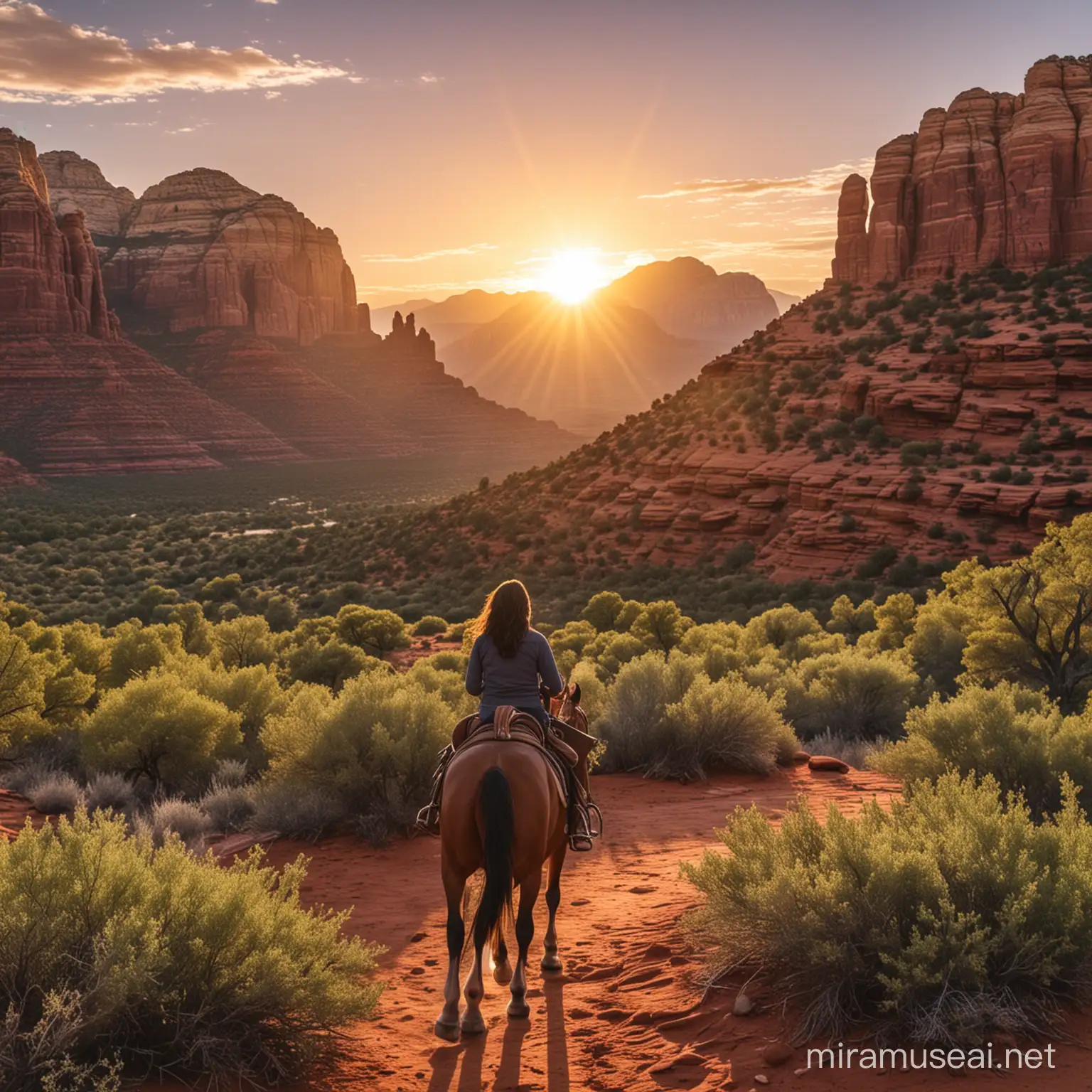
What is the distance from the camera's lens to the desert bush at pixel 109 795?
38.6 feet

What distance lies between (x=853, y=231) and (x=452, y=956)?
59.8 metres

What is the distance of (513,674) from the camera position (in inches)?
272

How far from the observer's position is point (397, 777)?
11.1 meters

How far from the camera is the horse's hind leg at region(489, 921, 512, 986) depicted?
21.2 feet

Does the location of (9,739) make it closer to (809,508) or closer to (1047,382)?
(809,508)

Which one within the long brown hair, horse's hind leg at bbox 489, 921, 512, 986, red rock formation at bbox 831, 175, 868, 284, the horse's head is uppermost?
red rock formation at bbox 831, 175, 868, 284

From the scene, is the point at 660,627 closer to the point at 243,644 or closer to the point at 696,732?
the point at 243,644

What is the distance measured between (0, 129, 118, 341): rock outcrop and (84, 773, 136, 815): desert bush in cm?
12805

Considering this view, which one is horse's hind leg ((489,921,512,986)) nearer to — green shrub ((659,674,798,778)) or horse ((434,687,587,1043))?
horse ((434,687,587,1043))

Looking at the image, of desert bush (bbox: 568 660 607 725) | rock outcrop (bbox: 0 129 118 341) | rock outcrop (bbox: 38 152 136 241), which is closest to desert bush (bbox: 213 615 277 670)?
desert bush (bbox: 568 660 607 725)

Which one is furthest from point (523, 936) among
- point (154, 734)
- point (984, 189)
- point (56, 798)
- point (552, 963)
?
point (984, 189)

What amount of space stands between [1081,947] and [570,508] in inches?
1750

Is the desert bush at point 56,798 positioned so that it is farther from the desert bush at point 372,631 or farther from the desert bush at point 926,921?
the desert bush at point 372,631

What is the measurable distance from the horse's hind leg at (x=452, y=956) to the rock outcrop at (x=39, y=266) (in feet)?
443
